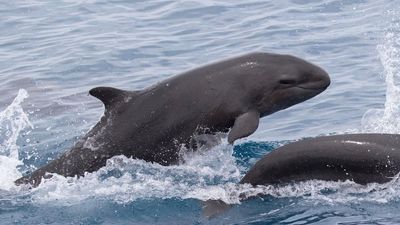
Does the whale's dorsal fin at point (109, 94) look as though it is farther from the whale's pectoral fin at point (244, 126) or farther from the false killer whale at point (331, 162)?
the false killer whale at point (331, 162)

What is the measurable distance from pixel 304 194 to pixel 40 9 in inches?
637

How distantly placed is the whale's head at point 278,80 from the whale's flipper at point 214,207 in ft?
5.84

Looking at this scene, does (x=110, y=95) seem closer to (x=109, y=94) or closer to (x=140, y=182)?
(x=109, y=94)

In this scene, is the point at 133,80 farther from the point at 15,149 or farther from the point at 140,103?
the point at 140,103

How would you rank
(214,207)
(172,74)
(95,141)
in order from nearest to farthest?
(214,207), (95,141), (172,74)

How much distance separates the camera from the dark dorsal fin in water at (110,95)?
12.9 meters

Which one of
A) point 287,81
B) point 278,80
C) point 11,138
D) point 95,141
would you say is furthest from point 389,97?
point 11,138

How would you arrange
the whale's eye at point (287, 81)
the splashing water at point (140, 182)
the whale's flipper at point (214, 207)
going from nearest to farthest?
the whale's flipper at point (214, 207), the splashing water at point (140, 182), the whale's eye at point (287, 81)

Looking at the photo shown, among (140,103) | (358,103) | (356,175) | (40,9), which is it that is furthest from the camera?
(40,9)

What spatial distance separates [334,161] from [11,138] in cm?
606

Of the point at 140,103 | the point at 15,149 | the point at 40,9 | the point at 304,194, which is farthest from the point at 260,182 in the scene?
the point at 40,9

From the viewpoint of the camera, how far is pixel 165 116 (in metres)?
13.1

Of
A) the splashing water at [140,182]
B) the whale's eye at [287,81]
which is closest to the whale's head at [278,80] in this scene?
the whale's eye at [287,81]

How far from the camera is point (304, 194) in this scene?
40.4 feet
